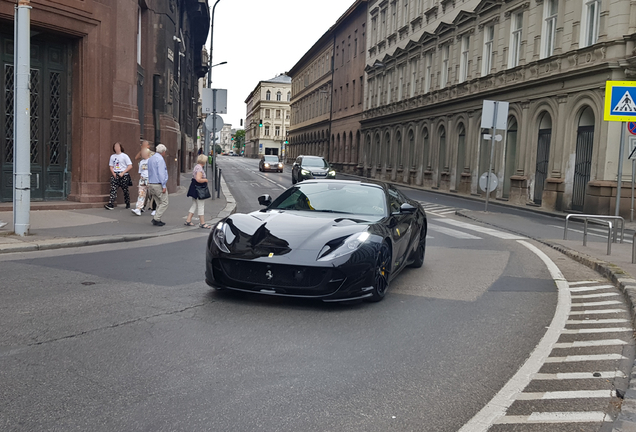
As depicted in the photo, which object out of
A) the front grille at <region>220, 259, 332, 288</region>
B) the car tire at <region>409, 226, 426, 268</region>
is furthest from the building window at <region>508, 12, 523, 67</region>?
the front grille at <region>220, 259, 332, 288</region>

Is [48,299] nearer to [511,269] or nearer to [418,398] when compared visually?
[418,398]

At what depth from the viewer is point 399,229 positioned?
764 cm

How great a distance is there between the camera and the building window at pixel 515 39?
28969 mm

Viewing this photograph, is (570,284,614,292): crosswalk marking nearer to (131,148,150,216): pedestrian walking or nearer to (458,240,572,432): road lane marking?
(458,240,572,432): road lane marking

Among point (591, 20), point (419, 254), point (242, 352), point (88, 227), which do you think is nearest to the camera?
point (242, 352)

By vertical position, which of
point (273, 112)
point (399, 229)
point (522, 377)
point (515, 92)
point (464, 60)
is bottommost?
point (522, 377)

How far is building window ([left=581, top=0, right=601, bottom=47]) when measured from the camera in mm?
22859

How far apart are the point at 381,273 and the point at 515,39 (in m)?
25.7

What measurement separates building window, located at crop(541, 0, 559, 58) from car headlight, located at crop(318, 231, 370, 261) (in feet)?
74.3

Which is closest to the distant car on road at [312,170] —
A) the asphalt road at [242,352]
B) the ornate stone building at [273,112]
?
the asphalt road at [242,352]

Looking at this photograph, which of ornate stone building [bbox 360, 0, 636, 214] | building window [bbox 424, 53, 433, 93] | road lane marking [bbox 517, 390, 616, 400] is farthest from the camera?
building window [bbox 424, 53, 433, 93]

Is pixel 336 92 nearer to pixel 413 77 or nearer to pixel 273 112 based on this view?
pixel 413 77

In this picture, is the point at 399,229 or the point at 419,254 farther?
the point at 419,254

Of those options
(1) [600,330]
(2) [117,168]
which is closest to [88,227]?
(2) [117,168]
